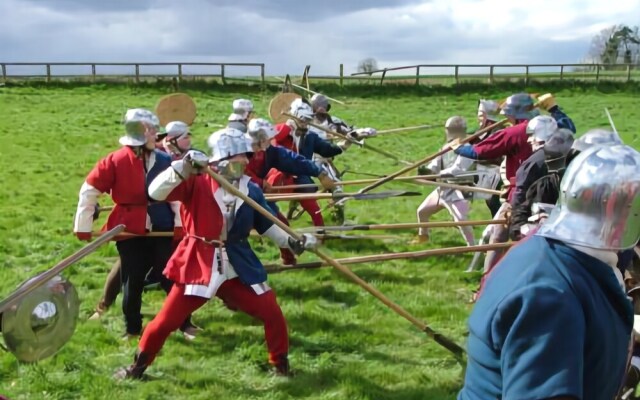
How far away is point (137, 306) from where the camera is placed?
5.66 m

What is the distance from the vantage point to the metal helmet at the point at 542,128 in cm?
566

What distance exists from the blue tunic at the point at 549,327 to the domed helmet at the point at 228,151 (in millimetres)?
2909

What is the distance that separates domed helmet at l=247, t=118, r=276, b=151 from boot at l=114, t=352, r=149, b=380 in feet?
9.06

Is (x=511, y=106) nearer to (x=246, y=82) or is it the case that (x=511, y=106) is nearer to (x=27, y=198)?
Answer: (x=27, y=198)

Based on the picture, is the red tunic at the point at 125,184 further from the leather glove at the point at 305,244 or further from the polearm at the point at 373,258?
the leather glove at the point at 305,244

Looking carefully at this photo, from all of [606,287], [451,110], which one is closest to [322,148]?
[606,287]

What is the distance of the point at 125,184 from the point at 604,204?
4186mm

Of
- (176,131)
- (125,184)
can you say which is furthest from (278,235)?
(176,131)

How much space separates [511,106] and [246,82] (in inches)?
778

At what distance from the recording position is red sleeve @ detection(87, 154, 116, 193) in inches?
214

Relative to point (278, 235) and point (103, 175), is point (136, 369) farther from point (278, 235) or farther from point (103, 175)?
point (103, 175)

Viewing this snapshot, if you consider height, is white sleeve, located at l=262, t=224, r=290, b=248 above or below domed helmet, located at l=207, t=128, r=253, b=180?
below

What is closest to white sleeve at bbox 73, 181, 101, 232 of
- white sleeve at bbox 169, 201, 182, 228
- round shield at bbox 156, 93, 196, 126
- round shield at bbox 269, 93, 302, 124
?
white sleeve at bbox 169, 201, 182, 228

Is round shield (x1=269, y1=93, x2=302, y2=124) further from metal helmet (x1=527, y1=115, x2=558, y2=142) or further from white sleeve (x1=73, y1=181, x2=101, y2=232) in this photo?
white sleeve (x1=73, y1=181, x2=101, y2=232)
